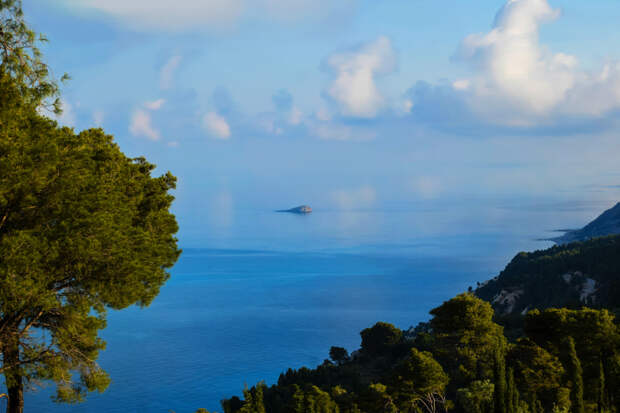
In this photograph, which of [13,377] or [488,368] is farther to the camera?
[488,368]

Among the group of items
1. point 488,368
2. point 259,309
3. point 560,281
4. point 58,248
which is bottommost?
point 488,368

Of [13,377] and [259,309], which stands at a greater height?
[259,309]

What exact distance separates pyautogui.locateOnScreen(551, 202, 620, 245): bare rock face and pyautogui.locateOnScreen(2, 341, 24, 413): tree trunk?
607ft

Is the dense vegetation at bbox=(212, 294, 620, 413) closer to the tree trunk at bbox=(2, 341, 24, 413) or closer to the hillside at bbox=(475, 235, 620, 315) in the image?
the tree trunk at bbox=(2, 341, 24, 413)

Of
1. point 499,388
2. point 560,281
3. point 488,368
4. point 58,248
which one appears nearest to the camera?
point 58,248

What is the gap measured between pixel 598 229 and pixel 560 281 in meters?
131

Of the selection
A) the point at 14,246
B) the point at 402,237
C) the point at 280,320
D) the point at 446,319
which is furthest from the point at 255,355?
the point at 402,237

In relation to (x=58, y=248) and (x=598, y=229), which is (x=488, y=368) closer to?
(x=58, y=248)

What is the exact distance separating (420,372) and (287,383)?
25015 millimetres

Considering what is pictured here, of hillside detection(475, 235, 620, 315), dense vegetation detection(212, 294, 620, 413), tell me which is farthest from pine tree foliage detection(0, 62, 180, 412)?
hillside detection(475, 235, 620, 315)

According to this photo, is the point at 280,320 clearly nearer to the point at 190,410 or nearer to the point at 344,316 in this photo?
the point at 344,316

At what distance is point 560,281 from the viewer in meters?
67.2

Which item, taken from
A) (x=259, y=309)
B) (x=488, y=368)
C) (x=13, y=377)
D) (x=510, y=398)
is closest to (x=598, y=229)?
(x=259, y=309)

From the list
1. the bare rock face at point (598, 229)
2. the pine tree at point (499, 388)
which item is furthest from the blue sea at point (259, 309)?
the pine tree at point (499, 388)
